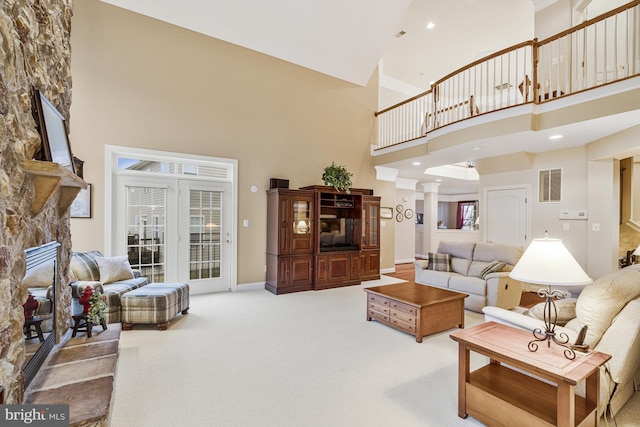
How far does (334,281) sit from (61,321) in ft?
13.7

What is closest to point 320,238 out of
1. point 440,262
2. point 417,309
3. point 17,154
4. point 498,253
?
point 440,262

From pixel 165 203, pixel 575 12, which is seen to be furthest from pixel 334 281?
pixel 575 12

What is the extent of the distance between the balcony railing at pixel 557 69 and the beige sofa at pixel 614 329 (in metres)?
2.36

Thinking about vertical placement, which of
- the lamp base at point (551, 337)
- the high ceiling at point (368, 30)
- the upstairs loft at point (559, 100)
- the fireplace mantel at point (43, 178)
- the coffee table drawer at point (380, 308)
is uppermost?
the high ceiling at point (368, 30)

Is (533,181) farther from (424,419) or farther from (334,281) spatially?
(424,419)

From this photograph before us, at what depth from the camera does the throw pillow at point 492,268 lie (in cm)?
443

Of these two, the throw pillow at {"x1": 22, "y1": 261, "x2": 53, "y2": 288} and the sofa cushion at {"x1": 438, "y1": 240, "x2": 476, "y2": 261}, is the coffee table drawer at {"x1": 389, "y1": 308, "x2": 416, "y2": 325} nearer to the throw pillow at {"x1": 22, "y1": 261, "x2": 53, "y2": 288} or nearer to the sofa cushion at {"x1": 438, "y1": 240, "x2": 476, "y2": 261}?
the sofa cushion at {"x1": 438, "y1": 240, "x2": 476, "y2": 261}

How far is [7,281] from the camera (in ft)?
4.57

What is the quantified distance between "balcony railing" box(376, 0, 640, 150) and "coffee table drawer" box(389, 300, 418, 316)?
2645 millimetres

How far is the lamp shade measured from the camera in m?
1.79

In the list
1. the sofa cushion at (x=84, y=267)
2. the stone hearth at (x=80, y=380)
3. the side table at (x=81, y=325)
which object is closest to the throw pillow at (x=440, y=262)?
the stone hearth at (x=80, y=380)

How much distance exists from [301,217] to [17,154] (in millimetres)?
4286

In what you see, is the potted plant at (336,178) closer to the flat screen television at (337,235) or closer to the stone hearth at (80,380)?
the flat screen television at (337,235)

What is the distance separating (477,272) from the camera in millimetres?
4676
